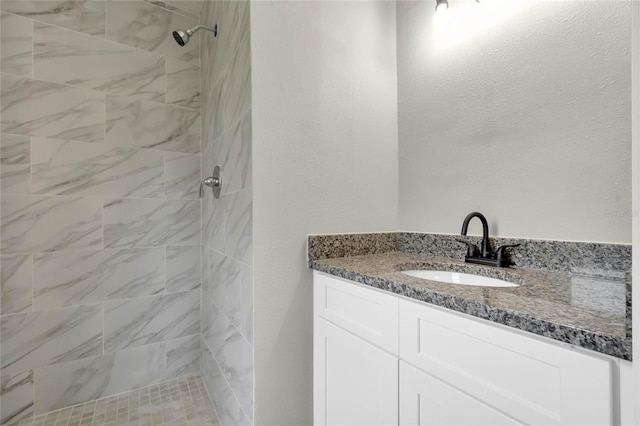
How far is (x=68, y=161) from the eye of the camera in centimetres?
165

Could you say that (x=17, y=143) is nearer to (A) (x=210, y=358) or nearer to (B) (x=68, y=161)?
(B) (x=68, y=161)

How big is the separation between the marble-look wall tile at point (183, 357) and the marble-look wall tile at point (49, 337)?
39 cm

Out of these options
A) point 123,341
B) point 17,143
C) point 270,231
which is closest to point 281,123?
point 270,231

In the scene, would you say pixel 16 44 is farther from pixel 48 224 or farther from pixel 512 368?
pixel 512 368

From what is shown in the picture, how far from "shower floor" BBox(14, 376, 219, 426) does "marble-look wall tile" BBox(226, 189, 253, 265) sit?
913mm

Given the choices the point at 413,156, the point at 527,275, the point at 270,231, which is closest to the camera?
the point at 527,275

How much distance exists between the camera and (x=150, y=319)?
1846 mm

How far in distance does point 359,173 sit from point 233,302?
80cm

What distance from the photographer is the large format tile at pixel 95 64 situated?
161 centimetres

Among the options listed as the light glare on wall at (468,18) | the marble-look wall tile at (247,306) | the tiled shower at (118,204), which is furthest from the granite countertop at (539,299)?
the light glare on wall at (468,18)

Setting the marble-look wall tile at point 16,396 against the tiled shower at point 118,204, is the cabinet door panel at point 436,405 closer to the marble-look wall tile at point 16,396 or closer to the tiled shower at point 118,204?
the tiled shower at point 118,204

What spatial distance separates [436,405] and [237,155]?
109cm

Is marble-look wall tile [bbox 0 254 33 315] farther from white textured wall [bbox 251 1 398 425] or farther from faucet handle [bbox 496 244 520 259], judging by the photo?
faucet handle [bbox 496 244 520 259]

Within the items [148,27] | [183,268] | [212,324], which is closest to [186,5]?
[148,27]
